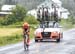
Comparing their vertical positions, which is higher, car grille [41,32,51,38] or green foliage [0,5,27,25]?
car grille [41,32,51,38]

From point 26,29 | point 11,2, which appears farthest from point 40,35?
point 11,2

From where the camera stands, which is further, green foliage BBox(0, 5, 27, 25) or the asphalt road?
green foliage BBox(0, 5, 27, 25)

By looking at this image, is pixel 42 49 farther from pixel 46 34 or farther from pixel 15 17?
pixel 15 17

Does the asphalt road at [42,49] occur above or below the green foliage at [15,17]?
above

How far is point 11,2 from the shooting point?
15762 cm

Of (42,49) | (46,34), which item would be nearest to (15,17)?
(46,34)

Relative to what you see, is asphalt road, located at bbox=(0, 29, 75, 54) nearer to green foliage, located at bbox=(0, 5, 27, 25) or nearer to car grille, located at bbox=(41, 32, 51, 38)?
car grille, located at bbox=(41, 32, 51, 38)

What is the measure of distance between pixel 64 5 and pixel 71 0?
11.4 feet

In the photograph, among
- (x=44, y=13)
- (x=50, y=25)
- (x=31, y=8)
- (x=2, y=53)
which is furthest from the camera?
(x=31, y=8)

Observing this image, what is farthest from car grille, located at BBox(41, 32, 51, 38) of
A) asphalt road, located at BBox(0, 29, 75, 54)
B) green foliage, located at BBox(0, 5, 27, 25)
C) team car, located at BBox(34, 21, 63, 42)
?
green foliage, located at BBox(0, 5, 27, 25)

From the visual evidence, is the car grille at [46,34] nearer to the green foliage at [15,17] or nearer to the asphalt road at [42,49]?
the asphalt road at [42,49]

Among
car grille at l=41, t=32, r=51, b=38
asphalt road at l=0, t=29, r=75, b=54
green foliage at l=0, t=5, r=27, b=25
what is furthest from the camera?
green foliage at l=0, t=5, r=27, b=25

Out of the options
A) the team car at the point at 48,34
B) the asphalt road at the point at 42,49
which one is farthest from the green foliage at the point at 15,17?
the asphalt road at the point at 42,49

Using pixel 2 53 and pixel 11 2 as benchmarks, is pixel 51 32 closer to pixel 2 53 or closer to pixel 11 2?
pixel 2 53
